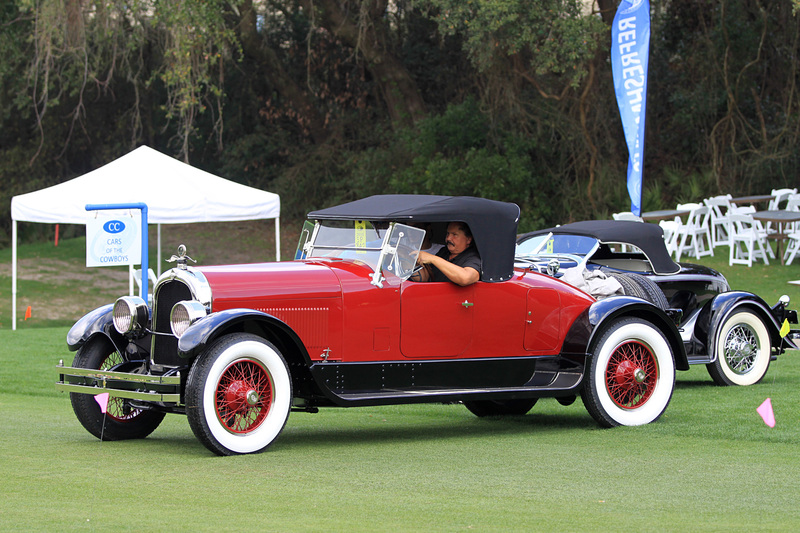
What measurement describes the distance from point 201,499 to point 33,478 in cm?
112

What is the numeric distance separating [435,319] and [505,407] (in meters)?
1.71

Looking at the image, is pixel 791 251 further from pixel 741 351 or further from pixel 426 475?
pixel 426 475

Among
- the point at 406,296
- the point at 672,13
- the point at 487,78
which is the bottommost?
the point at 406,296

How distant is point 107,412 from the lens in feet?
22.9

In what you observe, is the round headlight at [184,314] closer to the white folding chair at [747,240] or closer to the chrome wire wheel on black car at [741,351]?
the chrome wire wheel on black car at [741,351]

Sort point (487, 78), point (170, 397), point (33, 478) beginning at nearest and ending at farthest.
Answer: point (33, 478) < point (170, 397) < point (487, 78)

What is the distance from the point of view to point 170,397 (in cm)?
605

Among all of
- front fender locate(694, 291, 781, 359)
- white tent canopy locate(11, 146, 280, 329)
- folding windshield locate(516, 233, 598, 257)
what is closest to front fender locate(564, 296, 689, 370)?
front fender locate(694, 291, 781, 359)

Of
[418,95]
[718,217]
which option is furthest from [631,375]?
[418,95]

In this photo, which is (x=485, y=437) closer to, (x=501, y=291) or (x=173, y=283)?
(x=501, y=291)

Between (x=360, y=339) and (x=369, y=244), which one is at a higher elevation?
(x=369, y=244)

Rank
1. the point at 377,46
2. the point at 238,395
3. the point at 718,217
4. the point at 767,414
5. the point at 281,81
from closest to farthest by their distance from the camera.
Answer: the point at 238,395, the point at 767,414, the point at 718,217, the point at 377,46, the point at 281,81

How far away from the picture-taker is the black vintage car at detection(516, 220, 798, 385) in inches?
366

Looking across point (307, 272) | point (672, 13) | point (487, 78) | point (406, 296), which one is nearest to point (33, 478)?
point (307, 272)
